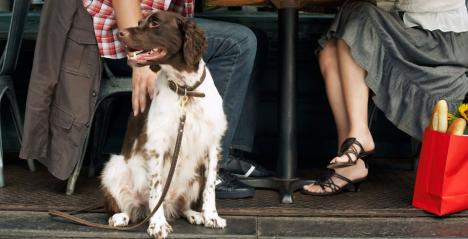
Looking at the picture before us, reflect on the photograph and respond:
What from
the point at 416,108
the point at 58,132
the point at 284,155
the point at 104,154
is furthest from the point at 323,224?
the point at 104,154

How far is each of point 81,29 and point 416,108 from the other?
5.95 ft

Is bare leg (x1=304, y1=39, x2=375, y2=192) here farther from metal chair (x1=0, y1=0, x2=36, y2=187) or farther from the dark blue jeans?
metal chair (x1=0, y1=0, x2=36, y2=187)

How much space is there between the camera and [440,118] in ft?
10.5

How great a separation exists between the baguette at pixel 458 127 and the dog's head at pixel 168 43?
1.23m

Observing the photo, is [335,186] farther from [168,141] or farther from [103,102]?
[103,102]

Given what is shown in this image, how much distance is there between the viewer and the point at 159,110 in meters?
2.97

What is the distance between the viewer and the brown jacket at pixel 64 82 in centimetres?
351

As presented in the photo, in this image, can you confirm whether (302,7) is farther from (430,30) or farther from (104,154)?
(104,154)

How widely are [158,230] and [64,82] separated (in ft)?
3.48

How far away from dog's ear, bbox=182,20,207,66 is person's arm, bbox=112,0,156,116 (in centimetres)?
33

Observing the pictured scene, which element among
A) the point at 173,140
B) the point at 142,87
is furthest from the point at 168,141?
the point at 142,87

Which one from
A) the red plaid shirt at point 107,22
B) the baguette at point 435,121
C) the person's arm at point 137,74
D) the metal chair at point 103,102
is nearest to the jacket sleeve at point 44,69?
the red plaid shirt at point 107,22

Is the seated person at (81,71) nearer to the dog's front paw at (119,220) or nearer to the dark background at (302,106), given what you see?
the dog's front paw at (119,220)

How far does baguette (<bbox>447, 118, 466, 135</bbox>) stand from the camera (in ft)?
10.3
